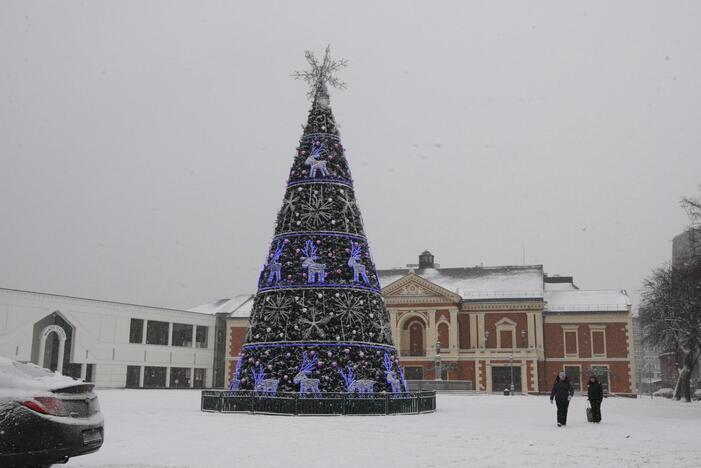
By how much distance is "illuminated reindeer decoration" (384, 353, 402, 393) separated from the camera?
2089 cm

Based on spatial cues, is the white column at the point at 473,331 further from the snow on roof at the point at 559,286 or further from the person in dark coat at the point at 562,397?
the person in dark coat at the point at 562,397

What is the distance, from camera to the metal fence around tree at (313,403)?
63.5 feet

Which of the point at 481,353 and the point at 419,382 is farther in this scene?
the point at 481,353

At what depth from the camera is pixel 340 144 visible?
22812 mm

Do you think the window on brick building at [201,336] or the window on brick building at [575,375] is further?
the window on brick building at [201,336]

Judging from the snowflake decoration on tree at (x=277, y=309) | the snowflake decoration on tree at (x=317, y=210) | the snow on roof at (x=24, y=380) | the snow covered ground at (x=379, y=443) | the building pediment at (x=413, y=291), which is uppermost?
the building pediment at (x=413, y=291)

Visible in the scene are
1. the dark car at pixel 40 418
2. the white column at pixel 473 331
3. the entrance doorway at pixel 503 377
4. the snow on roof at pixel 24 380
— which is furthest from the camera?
the white column at pixel 473 331

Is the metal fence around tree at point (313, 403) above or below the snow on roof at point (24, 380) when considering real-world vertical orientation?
below

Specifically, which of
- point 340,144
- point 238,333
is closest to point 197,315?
point 238,333

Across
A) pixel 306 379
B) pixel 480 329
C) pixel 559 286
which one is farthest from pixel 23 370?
pixel 559 286

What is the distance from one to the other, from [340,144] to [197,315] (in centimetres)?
4511

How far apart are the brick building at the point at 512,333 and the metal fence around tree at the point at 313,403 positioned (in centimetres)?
3926

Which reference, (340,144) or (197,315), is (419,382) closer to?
(197,315)

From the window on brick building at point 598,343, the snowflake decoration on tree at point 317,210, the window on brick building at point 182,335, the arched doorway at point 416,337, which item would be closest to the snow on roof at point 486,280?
the arched doorway at point 416,337
